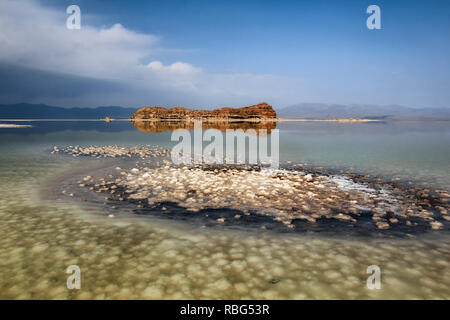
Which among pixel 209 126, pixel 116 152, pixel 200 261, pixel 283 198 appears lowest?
pixel 200 261

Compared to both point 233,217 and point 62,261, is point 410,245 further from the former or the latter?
point 62,261

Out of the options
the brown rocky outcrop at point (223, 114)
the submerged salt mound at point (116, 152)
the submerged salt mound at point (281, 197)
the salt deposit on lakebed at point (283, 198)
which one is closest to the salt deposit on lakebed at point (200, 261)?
the salt deposit on lakebed at point (283, 198)

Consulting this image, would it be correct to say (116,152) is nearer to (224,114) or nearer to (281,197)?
(281,197)

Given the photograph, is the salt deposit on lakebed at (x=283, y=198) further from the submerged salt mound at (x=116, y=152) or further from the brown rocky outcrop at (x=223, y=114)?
the brown rocky outcrop at (x=223, y=114)

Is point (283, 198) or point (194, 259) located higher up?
point (283, 198)

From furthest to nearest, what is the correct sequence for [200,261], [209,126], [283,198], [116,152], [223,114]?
[223,114]
[209,126]
[116,152]
[283,198]
[200,261]

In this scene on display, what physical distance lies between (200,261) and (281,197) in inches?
209

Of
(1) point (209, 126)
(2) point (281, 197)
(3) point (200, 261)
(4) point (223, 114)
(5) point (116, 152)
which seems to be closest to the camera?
(3) point (200, 261)

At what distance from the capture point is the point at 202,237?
688cm

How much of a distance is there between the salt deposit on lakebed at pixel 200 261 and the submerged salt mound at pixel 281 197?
1.21 metres

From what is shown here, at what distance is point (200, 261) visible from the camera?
568 centimetres

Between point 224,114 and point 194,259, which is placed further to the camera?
point 224,114

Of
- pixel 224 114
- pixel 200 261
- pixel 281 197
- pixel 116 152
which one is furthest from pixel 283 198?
pixel 224 114

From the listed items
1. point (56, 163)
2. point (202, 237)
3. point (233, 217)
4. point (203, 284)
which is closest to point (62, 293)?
point (203, 284)
